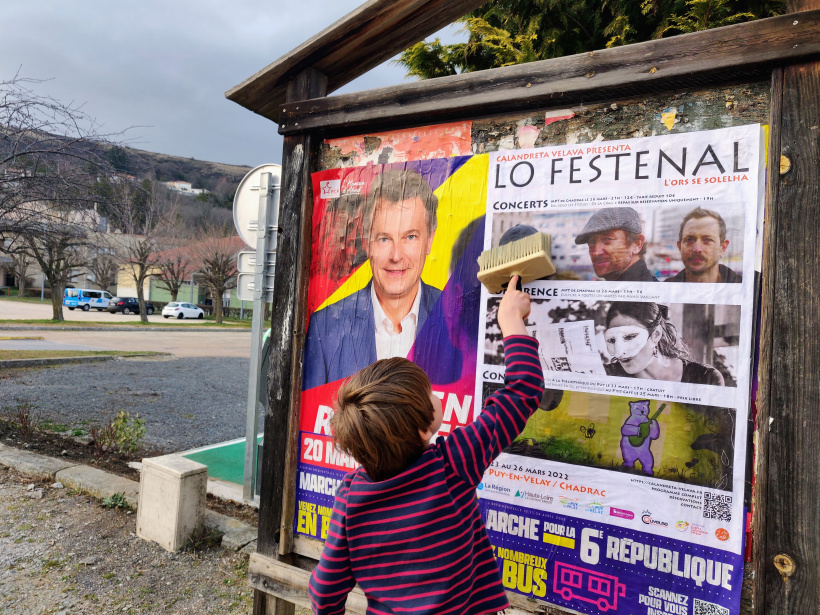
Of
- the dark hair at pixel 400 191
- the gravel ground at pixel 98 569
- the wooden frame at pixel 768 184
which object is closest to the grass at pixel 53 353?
the gravel ground at pixel 98 569

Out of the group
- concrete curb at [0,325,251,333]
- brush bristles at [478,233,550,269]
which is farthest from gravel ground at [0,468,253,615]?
concrete curb at [0,325,251,333]

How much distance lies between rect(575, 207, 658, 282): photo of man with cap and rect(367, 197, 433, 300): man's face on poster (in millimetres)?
695

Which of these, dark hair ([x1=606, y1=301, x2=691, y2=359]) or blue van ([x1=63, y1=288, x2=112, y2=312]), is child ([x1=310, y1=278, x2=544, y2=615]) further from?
blue van ([x1=63, y1=288, x2=112, y2=312])

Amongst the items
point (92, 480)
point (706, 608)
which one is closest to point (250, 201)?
point (92, 480)

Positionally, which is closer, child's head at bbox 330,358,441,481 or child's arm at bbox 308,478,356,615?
child's head at bbox 330,358,441,481

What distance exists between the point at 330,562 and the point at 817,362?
1593 mm

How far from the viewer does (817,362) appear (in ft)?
5.01

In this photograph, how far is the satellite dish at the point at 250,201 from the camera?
4.98 m

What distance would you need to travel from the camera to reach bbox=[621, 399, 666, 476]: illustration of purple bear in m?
1.76

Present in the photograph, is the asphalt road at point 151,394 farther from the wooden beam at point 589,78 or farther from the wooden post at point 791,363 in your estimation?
the wooden post at point 791,363

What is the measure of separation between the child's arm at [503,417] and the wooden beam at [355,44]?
160 centimetres

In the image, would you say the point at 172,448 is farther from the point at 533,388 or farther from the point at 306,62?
the point at 533,388

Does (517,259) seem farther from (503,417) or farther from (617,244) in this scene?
(503,417)

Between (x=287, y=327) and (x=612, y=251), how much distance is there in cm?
158
